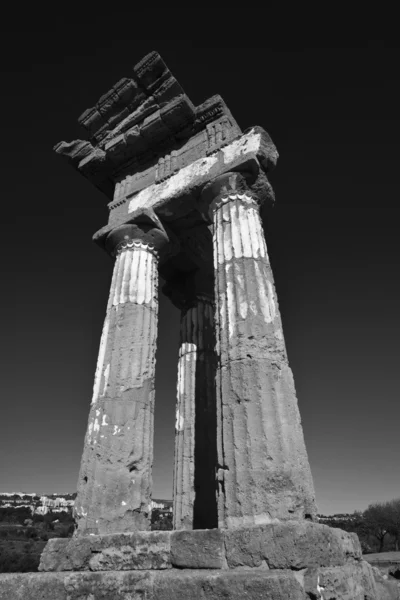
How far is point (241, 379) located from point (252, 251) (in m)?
2.32

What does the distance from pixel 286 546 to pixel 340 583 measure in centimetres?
55

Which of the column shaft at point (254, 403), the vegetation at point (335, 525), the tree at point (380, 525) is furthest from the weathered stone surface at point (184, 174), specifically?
the tree at point (380, 525)

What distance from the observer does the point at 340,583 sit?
3635 millimetres

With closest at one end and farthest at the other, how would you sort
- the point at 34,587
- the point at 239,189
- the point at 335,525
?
the point at 34,587 < the point at 239,189 < the point at 335,525

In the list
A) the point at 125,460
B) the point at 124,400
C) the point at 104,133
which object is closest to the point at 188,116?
the point at 104,133

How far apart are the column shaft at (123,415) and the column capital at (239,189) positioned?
2240 mm

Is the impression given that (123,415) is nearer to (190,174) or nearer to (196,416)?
(196,416)

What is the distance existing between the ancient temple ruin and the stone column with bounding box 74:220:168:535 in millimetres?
23

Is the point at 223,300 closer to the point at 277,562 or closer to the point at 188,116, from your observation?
the point at 277,562

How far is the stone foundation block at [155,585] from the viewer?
3.40 m

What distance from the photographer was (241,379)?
530 cm

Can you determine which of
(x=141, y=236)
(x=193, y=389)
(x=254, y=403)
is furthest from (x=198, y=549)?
(x=141, y=236)

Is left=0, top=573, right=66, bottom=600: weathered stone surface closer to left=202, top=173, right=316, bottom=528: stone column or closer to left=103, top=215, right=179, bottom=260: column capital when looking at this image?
left=202, top=173, right=316, bottom=528: stone column

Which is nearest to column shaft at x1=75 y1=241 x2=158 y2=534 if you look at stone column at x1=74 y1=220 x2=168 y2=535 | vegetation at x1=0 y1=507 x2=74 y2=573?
stone column at x1=74 y1=220 x2=168 y2=535
